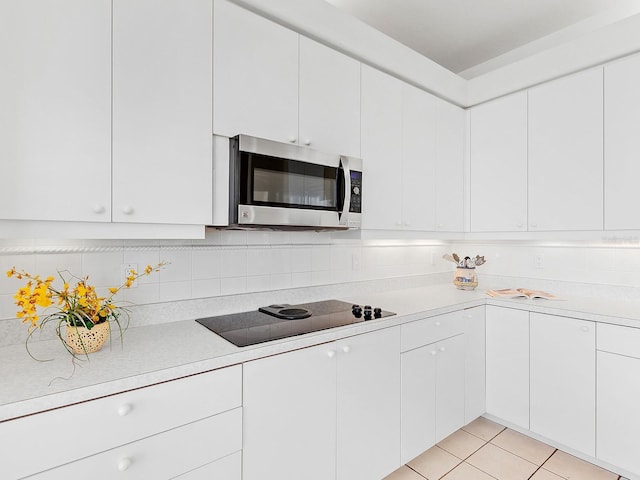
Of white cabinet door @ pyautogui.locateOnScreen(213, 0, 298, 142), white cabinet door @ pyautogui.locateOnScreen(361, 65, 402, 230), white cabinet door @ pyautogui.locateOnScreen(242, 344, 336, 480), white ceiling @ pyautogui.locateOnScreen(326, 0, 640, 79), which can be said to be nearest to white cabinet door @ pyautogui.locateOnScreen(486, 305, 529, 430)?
white cabinet door @ pyautogui.locateOnScreen(361, 65, 402, 230)

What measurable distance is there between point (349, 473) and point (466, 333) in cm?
113

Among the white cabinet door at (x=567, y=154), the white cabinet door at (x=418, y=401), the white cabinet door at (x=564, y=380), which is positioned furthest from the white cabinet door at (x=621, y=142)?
the white cabinet door at (x=418, y=401)

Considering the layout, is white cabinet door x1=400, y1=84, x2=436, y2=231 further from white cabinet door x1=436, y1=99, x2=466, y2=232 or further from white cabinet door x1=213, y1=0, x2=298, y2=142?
white cabinet door x1=213, y1=0, x2=298, y2=142

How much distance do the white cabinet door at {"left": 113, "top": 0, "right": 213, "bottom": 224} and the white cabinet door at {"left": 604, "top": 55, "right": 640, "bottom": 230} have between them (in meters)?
2.24

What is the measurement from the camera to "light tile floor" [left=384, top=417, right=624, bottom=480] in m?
1.95

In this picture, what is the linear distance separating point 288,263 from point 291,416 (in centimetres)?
91

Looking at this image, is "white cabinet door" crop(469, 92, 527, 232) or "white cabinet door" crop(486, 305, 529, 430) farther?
"white cabinet door" crop(469, 92, 527, 232)

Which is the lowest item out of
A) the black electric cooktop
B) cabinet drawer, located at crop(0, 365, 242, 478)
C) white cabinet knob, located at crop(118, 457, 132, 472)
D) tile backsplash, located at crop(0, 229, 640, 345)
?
white cabinet knob, located at crop(118, 457, 132, 472)

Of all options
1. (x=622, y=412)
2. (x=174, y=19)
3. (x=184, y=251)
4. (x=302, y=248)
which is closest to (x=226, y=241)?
(x=184, y=251)

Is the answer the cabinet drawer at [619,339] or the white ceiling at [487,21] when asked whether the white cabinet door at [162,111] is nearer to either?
the white ceiling at [487,21]

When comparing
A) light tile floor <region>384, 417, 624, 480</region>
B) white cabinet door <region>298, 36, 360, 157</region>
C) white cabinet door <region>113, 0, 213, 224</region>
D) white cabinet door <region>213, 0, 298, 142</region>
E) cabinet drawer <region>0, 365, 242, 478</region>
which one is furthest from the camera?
light tile floor <region>384, 417, 624, 480</region>

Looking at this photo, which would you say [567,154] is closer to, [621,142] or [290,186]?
[621,142]

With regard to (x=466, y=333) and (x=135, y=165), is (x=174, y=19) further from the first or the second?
(x=466, y=333)

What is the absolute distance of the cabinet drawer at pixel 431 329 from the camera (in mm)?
1907
